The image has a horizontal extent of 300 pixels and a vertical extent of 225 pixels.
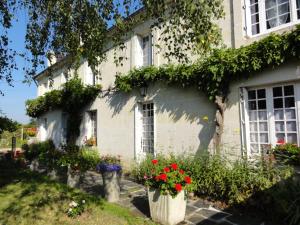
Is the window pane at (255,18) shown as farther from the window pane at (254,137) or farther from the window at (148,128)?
the window at (148,128)

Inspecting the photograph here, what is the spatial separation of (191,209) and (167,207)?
1.13 metres

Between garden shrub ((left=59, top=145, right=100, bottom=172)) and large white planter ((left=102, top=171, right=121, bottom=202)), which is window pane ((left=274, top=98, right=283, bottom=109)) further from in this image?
garden shrub ((left=59, top=145, right=100, bottom=172))

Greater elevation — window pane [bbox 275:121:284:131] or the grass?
window pane [bbox 275:121:284:131]

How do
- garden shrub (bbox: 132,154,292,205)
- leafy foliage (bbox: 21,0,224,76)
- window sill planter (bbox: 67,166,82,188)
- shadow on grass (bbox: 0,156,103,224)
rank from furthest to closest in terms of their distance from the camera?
window sill planter (bbox: 67,166,82,188)
shadow on grass (bbox: 0,156,103,224)
garden shrub (bbox: 132,154,292,205)
leafy foliage (bbox: 21,0,224,76)

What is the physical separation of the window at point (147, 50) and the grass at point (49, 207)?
17.6ft

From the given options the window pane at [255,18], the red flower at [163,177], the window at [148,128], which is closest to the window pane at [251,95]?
the window pane at [255,18]

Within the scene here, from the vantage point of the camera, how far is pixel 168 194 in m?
4.49

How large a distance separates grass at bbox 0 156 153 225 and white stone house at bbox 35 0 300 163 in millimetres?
2989

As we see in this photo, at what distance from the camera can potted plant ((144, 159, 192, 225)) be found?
4469mm

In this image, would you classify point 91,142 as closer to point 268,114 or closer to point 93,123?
point 93,123

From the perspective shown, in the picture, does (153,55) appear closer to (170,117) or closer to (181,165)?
(170,117)

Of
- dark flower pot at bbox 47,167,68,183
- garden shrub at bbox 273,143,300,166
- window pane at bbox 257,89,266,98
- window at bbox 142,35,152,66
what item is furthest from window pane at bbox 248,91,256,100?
dark flower pot at bbox 47,167,68,183

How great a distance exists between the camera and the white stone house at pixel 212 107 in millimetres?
5594

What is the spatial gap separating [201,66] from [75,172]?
4.73 metres
